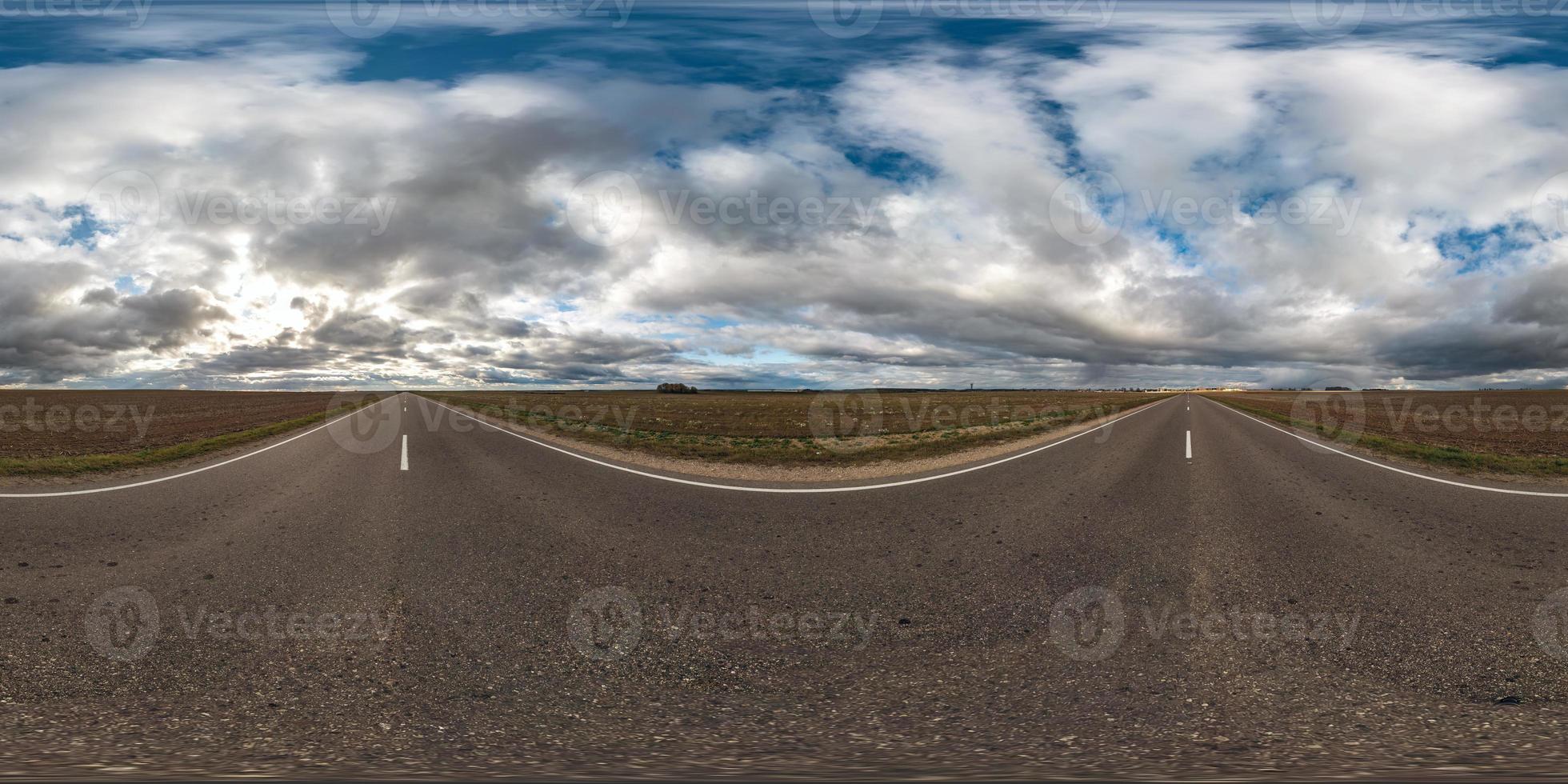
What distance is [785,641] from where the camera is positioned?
16.8ft

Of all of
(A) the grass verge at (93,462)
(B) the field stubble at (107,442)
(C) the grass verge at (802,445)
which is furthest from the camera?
(C) the grass verge at (802,445)

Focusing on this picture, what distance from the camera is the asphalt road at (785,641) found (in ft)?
12.0

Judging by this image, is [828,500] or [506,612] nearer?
[506,612]

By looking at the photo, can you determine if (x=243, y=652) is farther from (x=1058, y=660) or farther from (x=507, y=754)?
(x=1058, y=660)

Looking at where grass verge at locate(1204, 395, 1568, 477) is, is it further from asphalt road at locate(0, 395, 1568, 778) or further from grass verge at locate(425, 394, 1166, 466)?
grass verge at locate(425, 394, 1166, 466)

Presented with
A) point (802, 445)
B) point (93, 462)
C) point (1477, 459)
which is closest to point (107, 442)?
point (93, 462)

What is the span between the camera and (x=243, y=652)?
15.9ft

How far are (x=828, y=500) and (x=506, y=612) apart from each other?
584cm

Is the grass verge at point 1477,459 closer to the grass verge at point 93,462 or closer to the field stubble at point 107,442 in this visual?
the grass verge at point 93,462

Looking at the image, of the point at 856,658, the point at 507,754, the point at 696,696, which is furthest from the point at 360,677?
the point at 856,658

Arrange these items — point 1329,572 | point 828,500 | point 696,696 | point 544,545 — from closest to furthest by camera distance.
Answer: point 696,696
point 1329,572
point 544,545
point 828,500

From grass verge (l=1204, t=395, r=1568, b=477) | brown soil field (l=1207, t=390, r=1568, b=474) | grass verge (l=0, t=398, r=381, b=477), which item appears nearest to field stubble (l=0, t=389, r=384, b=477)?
grass verge (l=0, t=398, r=381, b=477)

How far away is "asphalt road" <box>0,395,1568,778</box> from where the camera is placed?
12.0 ft

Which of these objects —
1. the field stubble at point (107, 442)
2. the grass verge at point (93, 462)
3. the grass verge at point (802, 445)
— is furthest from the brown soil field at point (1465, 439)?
the field stubble at point (107, 442)
